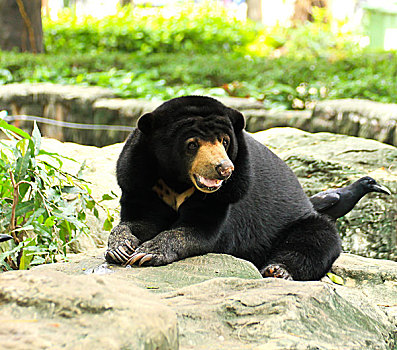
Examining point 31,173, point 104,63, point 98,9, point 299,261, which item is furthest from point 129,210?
point 98,9

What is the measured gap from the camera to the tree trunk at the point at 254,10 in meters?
22.9

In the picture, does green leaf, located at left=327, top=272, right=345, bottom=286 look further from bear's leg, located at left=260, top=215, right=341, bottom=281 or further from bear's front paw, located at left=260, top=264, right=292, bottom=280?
bear's front paw, located at left=260, top=264, right=292, bottom=280

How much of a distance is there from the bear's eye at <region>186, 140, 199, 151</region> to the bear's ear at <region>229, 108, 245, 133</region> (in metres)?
0.34

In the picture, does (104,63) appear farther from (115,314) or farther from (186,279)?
(115,314)

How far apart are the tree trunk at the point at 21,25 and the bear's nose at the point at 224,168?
983 centimetres

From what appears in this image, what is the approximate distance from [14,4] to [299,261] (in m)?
9.66

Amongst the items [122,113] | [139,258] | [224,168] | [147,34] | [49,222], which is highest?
[224,168]

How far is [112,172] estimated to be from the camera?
597 centimetres

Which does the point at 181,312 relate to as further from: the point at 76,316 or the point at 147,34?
the point at 147,34

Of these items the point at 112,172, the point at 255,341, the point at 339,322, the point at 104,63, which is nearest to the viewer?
the point at 255,341

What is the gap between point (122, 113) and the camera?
8500mm

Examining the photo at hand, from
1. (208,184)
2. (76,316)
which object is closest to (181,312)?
(76,316)

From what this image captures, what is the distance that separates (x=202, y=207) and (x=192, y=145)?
416 millimetres

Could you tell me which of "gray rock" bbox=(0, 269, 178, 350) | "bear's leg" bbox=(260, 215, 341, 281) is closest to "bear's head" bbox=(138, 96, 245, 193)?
"bear's leg" bbox=(260, 215, 341, 281)
